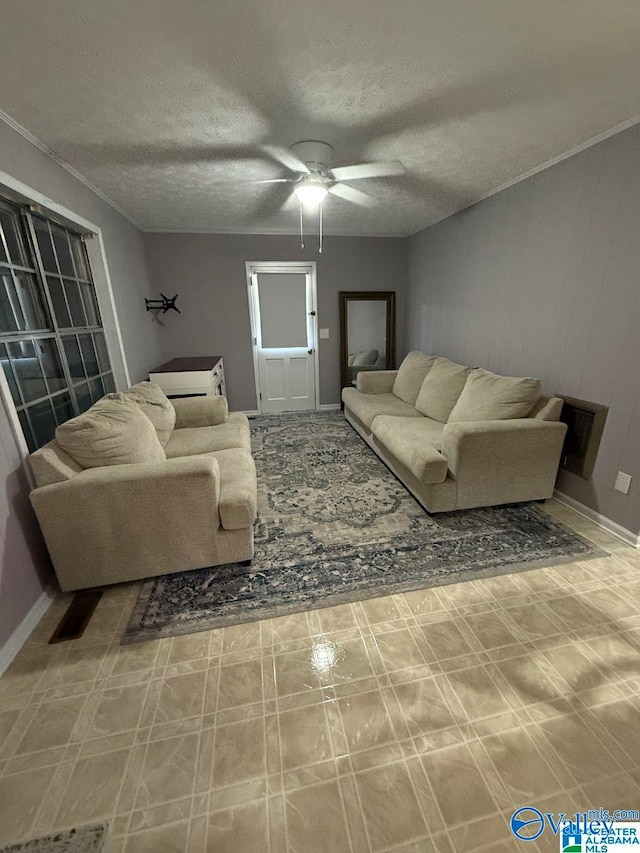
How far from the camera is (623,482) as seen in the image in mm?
2105

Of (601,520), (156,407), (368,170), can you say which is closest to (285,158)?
(368,170)

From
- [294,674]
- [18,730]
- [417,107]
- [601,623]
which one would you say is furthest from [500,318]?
[18,730]

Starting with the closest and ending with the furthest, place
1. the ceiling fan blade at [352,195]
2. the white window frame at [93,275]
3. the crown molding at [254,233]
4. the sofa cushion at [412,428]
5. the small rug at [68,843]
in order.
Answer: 1. the small rug at [68,843]
2. the white window frame at [93,275]
3. the sofa cushion at [412,428]
4. the ceiling fan blade at [352,195]
5. the crown molding at [254,233]

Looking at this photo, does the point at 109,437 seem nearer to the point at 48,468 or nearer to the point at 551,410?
the point at 48,468

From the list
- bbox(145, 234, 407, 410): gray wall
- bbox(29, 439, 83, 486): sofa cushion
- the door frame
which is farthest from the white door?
bbox(29, 439, 83, 486): sofa cushion

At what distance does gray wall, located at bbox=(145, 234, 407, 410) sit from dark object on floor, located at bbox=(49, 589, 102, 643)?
318cm

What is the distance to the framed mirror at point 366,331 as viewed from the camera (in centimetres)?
470

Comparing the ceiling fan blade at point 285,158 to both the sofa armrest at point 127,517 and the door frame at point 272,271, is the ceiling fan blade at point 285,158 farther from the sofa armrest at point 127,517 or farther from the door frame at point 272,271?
the door frame at point 272,271

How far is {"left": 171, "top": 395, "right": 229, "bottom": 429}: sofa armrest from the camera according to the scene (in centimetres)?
304

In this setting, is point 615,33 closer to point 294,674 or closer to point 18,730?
point 294,674

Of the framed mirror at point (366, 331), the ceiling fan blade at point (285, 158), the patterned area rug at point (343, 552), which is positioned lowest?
the patterned area rug at point (343, 552)

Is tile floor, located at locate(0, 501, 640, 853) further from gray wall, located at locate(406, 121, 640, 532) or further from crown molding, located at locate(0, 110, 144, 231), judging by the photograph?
crown molding, located at locate(0, 110, 144, 231)

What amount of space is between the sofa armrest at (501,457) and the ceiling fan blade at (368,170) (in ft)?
5.64

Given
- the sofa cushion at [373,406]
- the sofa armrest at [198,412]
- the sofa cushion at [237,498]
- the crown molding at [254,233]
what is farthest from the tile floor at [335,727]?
the crown molding at [254,233]
